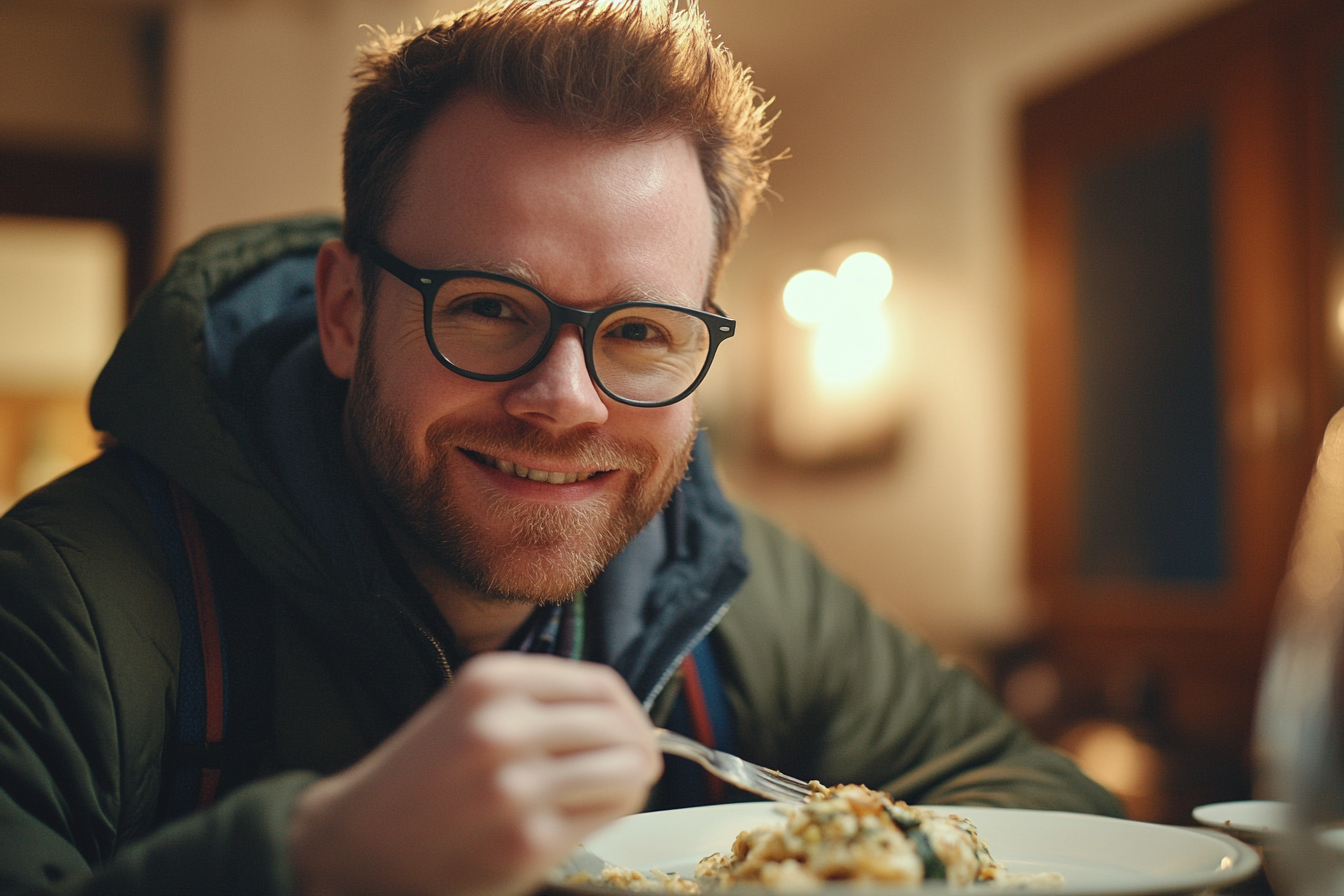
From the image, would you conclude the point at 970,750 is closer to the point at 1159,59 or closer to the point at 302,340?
the point at 302,340

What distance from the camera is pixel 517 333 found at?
0.95 meters

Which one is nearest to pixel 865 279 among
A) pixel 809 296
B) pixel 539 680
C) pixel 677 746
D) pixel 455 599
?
pixel 809 296

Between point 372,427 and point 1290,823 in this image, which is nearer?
point 1290,823

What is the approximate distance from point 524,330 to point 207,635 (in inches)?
15.2

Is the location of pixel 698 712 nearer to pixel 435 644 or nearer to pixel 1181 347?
pixel 435 644

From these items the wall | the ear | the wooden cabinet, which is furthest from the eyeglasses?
the wall

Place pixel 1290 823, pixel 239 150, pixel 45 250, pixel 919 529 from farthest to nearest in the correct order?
pixel 45 250, pixel 919 529, pixel 239 150, pixel 1290 823

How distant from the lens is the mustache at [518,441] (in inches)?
37.4

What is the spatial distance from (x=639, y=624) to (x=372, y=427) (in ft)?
1.21

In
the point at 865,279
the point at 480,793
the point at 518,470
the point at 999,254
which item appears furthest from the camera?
the point at 865,279

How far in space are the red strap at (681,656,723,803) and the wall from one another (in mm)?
2490

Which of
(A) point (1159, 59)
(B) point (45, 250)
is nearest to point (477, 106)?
(A) point (1159, 59)

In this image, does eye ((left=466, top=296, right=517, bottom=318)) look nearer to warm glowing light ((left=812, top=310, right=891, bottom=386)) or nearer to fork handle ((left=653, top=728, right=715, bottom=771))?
fork handle ((left=653, top=728, right=715, bottom=771))

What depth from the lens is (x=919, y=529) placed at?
412 cm
